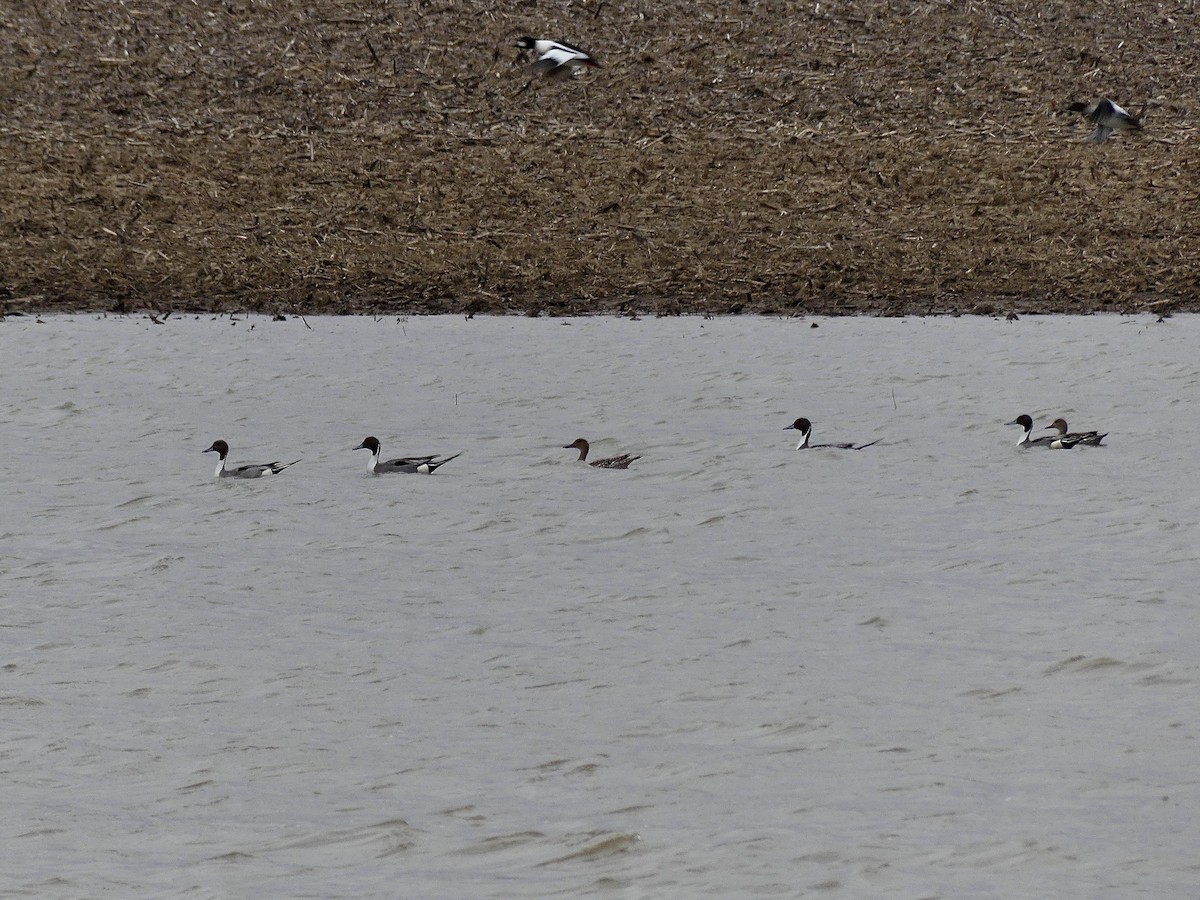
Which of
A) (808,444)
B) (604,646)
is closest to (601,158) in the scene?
(808,444)

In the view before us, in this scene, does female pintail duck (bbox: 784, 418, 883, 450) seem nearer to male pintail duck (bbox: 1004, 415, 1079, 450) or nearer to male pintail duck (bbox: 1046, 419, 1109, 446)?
male pintail duck (bbox: 1004, 415, 1079, 450)

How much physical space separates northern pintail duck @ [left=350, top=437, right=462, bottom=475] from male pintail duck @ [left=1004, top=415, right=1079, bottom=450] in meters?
5.52

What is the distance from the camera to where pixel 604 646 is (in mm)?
10156

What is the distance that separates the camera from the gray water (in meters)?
7.26

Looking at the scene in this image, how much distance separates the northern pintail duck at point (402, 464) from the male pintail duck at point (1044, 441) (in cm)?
552

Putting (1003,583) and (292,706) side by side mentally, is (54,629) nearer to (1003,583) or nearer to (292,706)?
(292,706)

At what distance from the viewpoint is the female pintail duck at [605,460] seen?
15981 millimetres

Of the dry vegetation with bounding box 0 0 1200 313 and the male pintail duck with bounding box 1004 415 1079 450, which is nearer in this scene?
the male pintail duck with bounding box 1004 415 1079 450

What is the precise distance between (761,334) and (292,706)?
15410 millimetres

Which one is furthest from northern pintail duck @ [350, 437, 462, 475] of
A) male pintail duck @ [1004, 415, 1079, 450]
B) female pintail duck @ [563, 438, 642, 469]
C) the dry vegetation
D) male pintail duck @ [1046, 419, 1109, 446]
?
the dry vegetation

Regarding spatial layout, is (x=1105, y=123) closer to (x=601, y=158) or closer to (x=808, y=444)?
(x=601, y=158)

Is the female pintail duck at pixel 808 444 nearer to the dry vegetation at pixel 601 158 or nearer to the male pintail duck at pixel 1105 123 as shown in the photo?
the dry vegetation at pixel 601 158

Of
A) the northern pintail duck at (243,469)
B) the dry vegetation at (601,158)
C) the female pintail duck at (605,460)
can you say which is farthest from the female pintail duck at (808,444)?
the dry vegetation at (601,158)

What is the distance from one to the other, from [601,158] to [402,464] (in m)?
17.2
